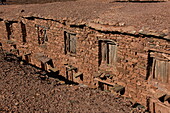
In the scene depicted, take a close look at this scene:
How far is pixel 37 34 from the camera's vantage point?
42.2 feet

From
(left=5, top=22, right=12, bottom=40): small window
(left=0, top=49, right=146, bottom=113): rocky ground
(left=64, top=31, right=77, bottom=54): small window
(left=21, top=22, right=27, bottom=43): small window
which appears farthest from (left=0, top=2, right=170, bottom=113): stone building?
(left=5, top=22, right=12, bottom=40): small window

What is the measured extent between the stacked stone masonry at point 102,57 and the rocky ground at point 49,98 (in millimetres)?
810

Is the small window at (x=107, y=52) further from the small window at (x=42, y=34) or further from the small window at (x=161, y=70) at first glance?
the small window at (x=42, y=34)

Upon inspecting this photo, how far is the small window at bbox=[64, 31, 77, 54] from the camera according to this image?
10.9m

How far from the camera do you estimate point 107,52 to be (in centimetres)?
956

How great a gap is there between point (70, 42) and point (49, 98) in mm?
→ 3622

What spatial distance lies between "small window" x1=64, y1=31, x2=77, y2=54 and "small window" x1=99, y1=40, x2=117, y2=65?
67.7 inches

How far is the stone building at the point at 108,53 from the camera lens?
7.90 meters

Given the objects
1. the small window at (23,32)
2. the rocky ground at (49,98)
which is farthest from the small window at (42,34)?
the rocky ground at (49,98)

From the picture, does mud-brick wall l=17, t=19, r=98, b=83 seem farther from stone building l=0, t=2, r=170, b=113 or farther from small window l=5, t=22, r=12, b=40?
small window l=5, t=22, r=12, b=40

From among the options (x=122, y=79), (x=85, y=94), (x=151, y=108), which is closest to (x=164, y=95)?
(x=151, y=108)

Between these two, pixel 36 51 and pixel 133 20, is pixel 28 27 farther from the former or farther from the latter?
pixel 133 20

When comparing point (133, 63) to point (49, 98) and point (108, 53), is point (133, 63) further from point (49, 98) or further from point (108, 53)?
point (49, 98)

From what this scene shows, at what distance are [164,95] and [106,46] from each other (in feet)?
10.2
